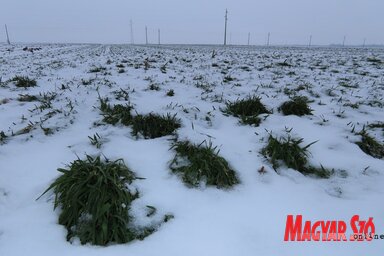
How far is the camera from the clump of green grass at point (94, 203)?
7.02 feet

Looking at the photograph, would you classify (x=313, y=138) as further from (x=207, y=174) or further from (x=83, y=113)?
(x=83, y=113)

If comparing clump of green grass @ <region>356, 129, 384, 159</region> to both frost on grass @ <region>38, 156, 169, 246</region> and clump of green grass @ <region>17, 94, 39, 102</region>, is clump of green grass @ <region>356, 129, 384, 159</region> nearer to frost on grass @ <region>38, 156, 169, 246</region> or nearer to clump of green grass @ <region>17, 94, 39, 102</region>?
frost on grass @ <region>38, 156, 169, 246</region>

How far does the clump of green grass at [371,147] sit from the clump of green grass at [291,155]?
803 millimetres

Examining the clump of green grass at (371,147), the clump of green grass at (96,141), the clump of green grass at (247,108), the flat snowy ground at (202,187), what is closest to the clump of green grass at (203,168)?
the flat snowy ground at (202,187)

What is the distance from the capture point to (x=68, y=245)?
206 centimetres

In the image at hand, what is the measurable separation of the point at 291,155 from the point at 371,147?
→ 1.27 meters

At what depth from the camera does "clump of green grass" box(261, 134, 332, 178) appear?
3.02 meters

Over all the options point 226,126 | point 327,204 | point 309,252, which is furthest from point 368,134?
point 309,252

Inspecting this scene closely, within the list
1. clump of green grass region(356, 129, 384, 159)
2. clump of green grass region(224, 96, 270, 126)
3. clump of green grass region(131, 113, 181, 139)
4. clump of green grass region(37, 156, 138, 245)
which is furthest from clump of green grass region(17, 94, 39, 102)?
clump of green grass region(356, 129, 384, 159)

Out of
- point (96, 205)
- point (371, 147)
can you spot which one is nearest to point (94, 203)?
point (96, 205)

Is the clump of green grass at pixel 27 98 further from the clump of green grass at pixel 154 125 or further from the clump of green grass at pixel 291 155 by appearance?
the clump of green grass at pixel 291 155

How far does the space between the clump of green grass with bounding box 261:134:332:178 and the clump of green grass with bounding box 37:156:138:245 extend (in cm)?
178

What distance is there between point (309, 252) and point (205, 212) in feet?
3.10

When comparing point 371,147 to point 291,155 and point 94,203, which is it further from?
point 94,203
